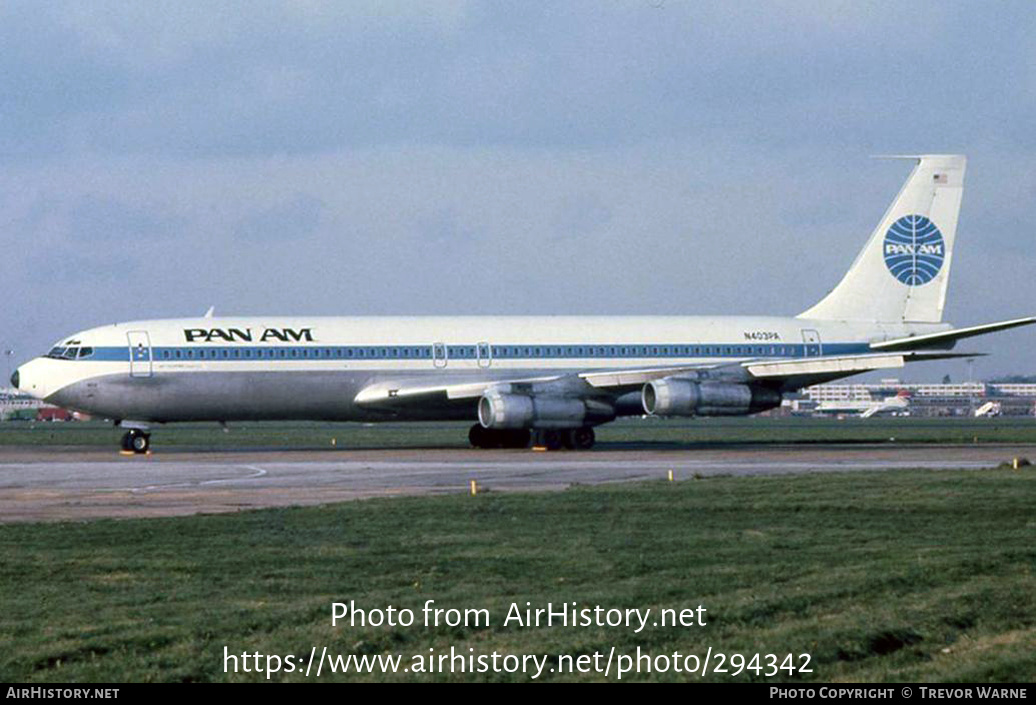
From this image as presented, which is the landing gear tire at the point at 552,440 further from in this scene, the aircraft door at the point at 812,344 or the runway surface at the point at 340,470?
the aircraft door at the point at 812,344

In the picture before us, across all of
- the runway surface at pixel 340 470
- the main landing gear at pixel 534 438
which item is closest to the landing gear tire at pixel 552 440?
the main landing gear at pixel 534 438

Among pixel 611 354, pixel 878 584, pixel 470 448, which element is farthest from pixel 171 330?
pixel 878 584

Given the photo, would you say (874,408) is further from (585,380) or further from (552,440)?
(585,380)

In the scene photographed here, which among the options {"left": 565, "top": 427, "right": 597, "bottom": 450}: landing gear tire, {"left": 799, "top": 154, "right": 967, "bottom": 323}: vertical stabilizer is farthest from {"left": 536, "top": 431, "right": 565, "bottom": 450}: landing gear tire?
{"left": 799, "top": 154, "right": 967, "bottom": 323}: vertical stabilizer

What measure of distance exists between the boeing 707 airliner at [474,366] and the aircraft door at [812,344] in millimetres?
47

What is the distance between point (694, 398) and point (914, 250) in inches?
512

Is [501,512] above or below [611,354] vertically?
below

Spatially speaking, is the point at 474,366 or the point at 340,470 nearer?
the point at 340,470

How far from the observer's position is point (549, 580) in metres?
16.6

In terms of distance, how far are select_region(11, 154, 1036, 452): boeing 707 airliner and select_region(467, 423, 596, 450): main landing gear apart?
0.05 m

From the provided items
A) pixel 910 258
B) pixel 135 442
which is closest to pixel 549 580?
pixel 135 442
